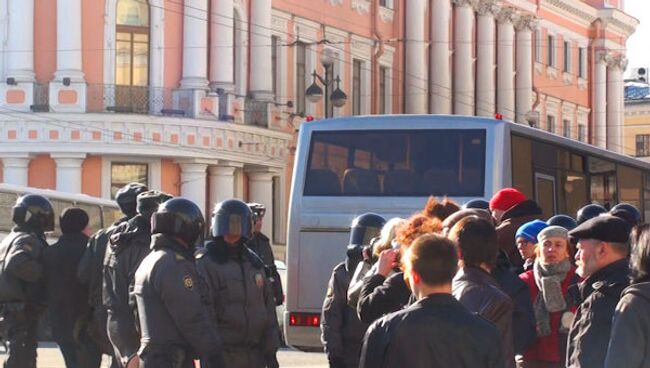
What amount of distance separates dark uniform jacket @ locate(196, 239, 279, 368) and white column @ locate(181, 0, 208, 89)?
30728 millimetres

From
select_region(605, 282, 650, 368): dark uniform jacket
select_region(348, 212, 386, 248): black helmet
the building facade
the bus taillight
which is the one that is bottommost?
the bus taillight

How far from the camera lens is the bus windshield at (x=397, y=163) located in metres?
18.7

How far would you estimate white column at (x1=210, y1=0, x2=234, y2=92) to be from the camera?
4197cm

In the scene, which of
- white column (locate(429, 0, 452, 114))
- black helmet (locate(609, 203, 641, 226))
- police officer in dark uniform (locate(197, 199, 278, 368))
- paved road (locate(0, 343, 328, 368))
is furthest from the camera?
white column (locate(429, 0, 452, 114))

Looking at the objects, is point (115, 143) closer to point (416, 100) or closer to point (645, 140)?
point (416, 100)

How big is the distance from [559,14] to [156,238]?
5572 centimetres

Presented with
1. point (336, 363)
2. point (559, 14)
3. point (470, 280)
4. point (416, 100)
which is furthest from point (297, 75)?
point (470, 280)

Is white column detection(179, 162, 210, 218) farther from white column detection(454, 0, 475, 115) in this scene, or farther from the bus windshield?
the bus windshield

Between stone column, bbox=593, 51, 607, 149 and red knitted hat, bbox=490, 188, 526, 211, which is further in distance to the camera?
stone column, bbox=593, 51, 607, 149

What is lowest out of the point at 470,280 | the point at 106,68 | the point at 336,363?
the point at 336,363

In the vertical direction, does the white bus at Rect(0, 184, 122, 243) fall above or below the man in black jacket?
above

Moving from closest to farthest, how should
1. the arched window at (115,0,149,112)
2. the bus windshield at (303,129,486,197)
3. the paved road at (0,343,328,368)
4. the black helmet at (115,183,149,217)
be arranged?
the black helmet at (115,183,149,217), the bus windshield at (303,129,486,197), the paved road at (0,343,328,368), the arched window at (115,0,149,112)

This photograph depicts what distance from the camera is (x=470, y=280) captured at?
7648 millimetres

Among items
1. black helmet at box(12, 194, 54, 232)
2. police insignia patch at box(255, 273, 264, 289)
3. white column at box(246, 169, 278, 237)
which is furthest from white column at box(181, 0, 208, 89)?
police insignia patch at box(255, 273, 264, 289)
